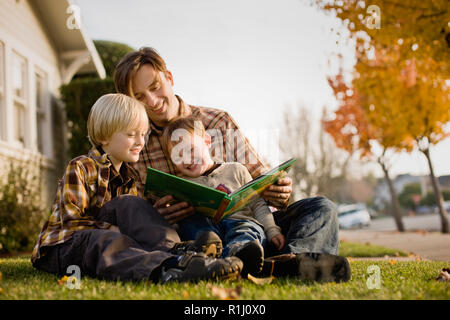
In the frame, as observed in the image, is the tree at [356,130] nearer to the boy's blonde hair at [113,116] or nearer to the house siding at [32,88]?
the house siding at [32,88]

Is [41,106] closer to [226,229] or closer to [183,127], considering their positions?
[183,127]

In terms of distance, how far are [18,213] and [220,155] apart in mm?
4283

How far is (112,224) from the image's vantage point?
97.8 inches

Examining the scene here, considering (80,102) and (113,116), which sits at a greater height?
(80,102)

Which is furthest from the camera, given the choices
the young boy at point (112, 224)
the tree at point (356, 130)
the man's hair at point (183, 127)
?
the tree at point (356, 130)

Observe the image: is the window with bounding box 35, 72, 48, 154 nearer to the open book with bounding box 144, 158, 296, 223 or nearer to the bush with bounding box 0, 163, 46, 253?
the bush with bounding box 0, 163, 46, 253

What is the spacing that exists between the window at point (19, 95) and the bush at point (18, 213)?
0.69 meters

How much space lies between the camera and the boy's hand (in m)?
2.58

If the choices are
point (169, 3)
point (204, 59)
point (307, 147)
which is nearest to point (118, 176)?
point (204, 59)

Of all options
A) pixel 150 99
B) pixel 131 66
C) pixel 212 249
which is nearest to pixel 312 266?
pixel 212 249

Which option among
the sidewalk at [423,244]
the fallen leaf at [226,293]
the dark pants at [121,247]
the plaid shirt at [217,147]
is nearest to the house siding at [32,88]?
the plaid shirt at [217,147]

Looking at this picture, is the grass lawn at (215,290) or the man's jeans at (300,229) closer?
the grass lawn at (215,290)

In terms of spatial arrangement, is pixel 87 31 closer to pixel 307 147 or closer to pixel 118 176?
pixel 118 176

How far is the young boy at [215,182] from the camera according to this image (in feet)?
8.20
